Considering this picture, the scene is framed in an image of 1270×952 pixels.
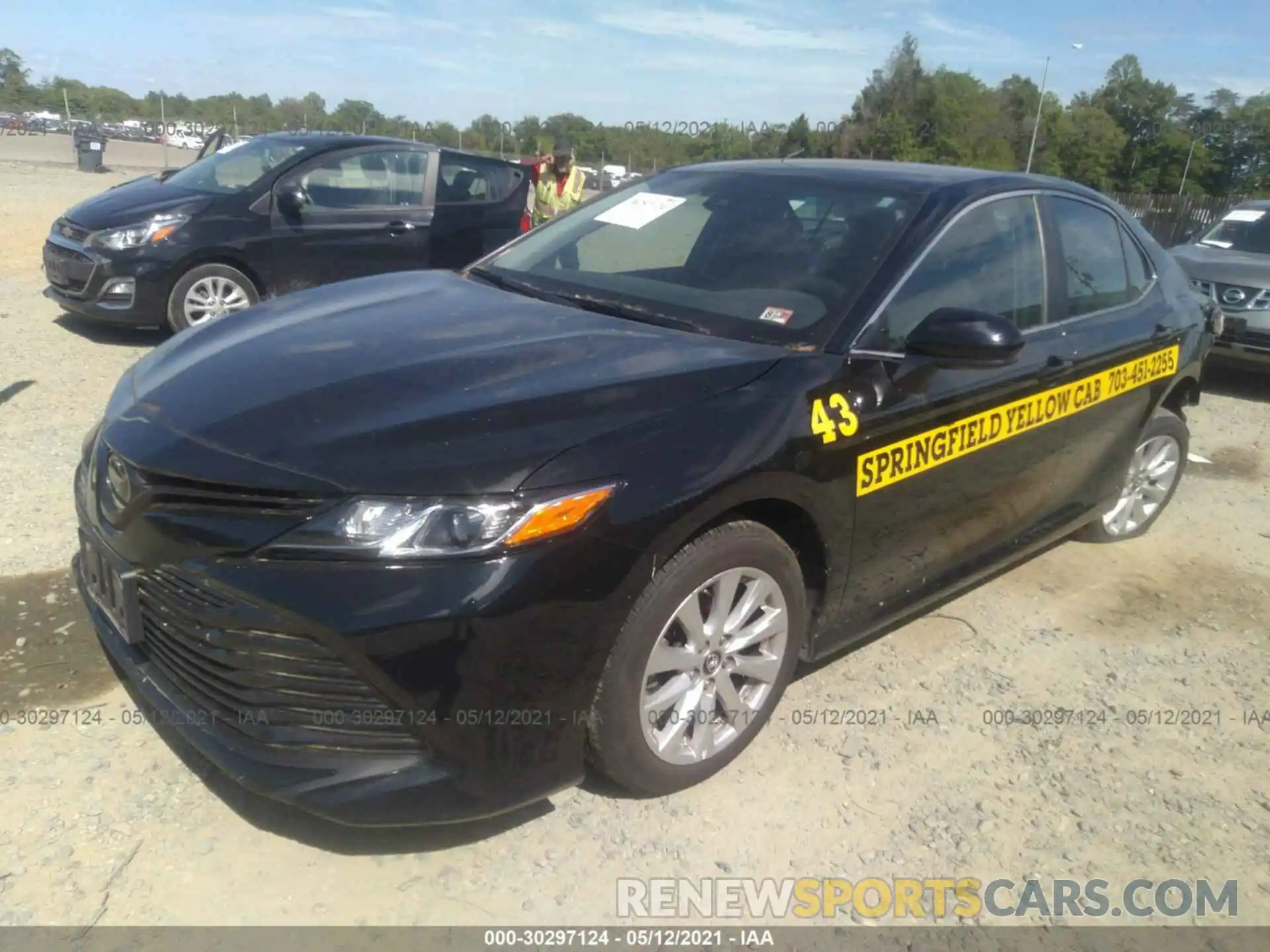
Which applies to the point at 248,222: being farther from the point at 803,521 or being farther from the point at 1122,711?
the point at 1122,711

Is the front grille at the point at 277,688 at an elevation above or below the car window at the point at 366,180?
below

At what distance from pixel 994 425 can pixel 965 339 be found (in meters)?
0.61

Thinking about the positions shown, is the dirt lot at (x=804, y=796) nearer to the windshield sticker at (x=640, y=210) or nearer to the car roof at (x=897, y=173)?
the car roof at (x=897, y=173)

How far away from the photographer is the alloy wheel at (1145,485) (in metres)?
4.80

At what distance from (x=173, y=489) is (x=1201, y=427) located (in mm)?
7312

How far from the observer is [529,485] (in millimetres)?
2260

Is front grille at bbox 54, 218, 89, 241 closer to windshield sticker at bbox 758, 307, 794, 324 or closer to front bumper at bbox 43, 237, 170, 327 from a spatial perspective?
front bumper at bbox 43, 237, 170, 327

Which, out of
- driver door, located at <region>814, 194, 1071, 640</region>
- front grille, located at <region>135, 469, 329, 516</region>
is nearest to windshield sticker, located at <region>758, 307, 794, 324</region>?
driver door, located at <region>814, 194, 1071, 640</region>

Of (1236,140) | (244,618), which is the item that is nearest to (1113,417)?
(244,618)

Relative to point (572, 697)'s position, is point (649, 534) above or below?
above

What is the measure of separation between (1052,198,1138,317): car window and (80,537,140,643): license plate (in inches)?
132

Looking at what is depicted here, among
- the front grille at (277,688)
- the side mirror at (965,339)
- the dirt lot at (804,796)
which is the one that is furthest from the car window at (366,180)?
the front grille at (277,688)

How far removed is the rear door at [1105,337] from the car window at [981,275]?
6.5 inches

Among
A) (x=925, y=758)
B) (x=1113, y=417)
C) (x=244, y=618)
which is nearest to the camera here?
(x=244, y=618)
